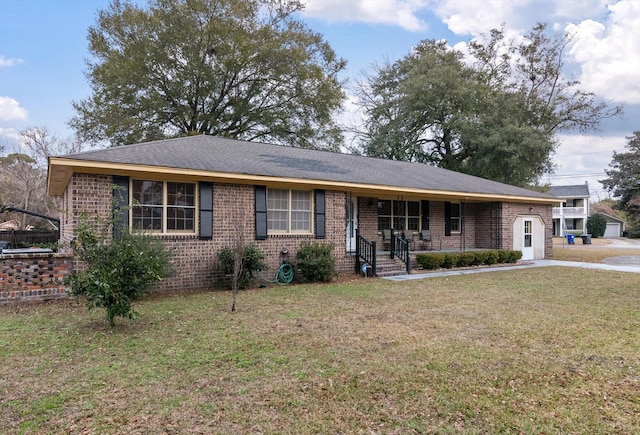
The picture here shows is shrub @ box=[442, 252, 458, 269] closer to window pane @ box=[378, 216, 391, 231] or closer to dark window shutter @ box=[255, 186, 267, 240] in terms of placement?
window pane @ box=[378, 216, 391, 231]

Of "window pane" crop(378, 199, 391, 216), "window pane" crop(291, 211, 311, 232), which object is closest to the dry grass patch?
"window pane" crop(378, 199, 391, 216)

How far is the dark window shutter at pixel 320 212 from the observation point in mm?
11102

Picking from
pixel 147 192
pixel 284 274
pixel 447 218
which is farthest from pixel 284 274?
pixel 447 218

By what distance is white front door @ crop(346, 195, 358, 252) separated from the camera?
42.5 ft

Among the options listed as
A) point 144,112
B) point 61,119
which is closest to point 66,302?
point 144,112

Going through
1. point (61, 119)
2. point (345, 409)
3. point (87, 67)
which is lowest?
point (345, 409)

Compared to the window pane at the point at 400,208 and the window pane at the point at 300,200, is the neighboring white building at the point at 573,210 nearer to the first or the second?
the window pane at the point at 400,208

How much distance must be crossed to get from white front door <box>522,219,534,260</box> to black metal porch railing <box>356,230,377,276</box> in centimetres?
838

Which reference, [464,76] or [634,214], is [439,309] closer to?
[464,76]

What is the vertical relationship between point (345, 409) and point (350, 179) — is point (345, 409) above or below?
below

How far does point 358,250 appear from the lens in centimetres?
1232

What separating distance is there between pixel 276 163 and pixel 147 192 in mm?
3791

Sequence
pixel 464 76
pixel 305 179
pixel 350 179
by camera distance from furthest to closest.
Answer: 1. pixel 464 76
2. pixel 350 179
3. pixel 305 179

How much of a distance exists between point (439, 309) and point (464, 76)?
24.3 metres
